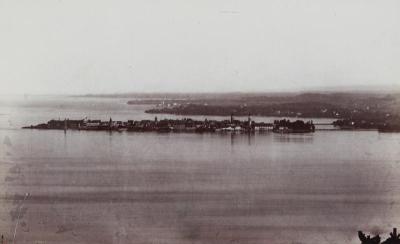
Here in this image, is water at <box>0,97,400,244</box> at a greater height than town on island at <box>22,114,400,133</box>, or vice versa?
town on island at <box>22,114,400,133</box>

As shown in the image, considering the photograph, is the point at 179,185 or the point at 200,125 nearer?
the point at 179,185

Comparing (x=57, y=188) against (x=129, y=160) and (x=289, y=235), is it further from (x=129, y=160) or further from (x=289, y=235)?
(x=289, y=235)

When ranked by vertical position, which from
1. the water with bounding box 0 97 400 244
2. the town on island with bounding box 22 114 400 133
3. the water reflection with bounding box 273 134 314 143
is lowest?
the water with bounding box 0 97 400 244

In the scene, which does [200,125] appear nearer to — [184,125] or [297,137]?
[184,125]

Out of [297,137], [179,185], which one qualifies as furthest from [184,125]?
[297,137]

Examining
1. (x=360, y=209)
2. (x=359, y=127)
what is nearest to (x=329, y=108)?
(x=359, y=127)
